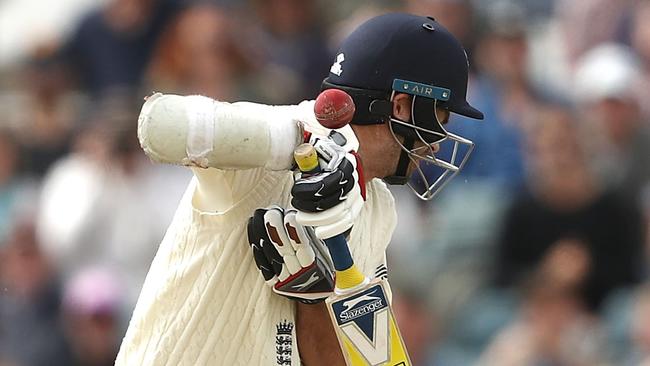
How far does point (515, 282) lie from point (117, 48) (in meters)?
2.50

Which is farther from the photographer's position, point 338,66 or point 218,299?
point 338,66

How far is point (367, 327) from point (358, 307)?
7cm

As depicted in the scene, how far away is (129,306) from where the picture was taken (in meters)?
6.67

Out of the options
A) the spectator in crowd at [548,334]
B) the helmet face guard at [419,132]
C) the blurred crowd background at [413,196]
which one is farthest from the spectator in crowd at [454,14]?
the helmet face guard at [419,132]

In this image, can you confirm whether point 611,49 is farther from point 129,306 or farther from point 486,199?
point 129,306

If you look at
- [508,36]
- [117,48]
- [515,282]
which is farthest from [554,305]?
[117,48]

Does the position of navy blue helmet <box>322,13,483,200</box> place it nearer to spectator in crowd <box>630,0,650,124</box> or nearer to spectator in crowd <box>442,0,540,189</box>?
spectator in crowd <box>442,0,540,189</box>

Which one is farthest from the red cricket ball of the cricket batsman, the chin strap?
the chin strap

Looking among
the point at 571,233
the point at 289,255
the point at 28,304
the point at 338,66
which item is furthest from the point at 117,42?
the point at 289,255

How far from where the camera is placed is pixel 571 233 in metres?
6.88

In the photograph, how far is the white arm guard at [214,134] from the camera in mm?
3365

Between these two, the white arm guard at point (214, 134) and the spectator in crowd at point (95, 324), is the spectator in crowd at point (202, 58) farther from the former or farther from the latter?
the white arm guard at point (214, 134)

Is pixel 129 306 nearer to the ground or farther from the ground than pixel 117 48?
nearer to the ground

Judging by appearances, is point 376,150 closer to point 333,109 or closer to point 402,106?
point 402,106
